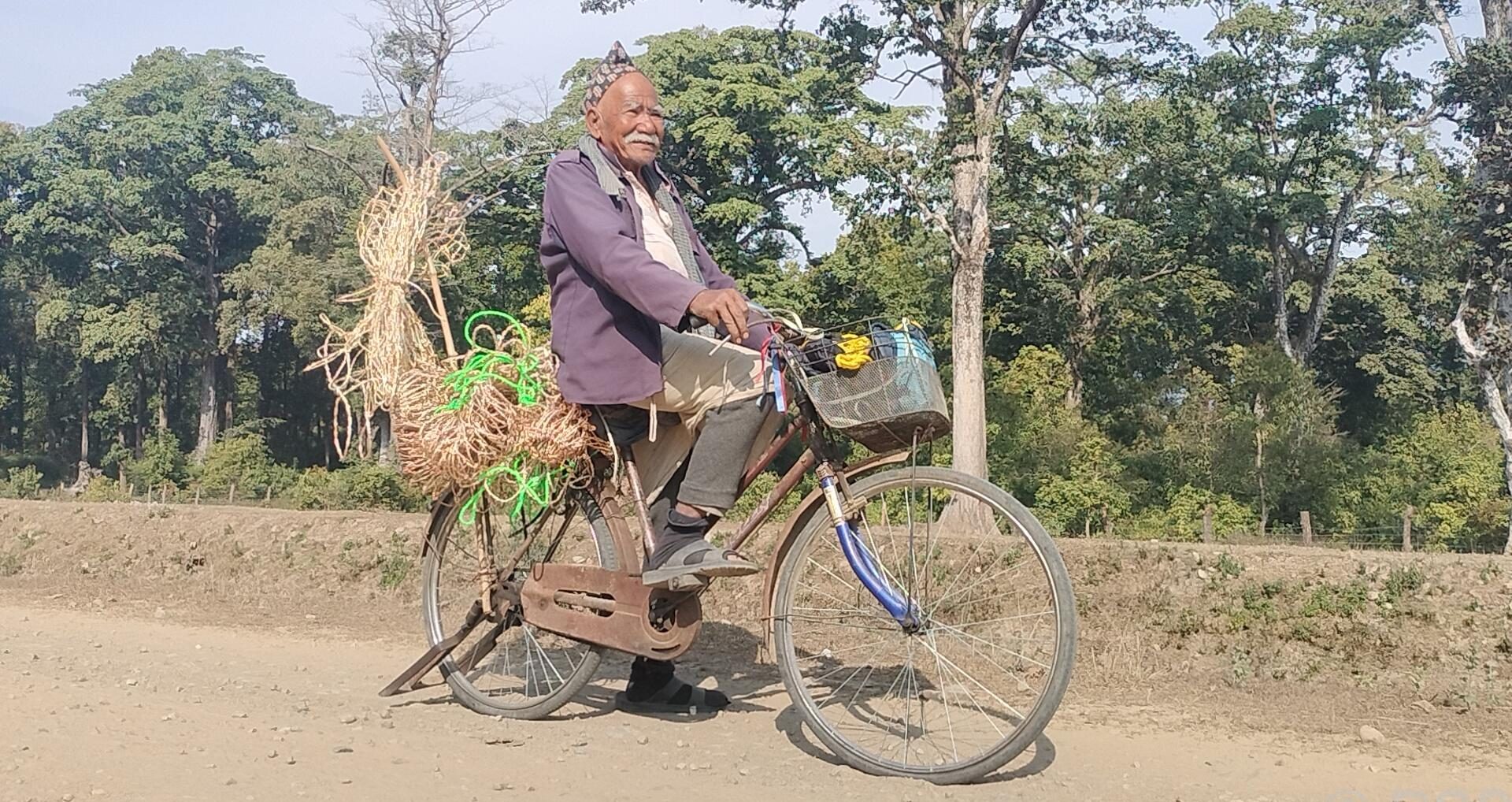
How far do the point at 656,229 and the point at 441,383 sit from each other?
1058mm

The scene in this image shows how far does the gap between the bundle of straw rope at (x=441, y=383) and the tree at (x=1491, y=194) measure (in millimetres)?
19138

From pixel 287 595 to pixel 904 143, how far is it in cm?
1150

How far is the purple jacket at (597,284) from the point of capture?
4.01 meters

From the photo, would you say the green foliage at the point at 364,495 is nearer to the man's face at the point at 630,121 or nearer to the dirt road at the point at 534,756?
the dirt road at the point at 534,756

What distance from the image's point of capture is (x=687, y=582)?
4070 mm

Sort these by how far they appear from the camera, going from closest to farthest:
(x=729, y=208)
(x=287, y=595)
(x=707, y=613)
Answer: (x=707, y=613), (x=287, y=595), (x=729, y=208)

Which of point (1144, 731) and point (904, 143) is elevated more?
point (904, 143)

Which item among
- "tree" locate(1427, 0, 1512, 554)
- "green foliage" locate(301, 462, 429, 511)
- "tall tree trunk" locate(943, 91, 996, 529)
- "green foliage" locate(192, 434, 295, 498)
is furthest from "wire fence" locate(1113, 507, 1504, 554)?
"green foliage" locate(192, 434, 295, 498)

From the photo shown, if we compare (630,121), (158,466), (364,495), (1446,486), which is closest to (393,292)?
(630,121)

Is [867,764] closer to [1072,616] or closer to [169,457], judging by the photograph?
[1072,616]

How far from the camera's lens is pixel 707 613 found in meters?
7.25

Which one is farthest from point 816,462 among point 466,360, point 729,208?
point 729,208

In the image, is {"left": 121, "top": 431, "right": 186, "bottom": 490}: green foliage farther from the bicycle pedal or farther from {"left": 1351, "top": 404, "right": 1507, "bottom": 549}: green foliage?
the bicycle pedal

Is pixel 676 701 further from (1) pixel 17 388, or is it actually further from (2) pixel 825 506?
(1) pixel 17 388
